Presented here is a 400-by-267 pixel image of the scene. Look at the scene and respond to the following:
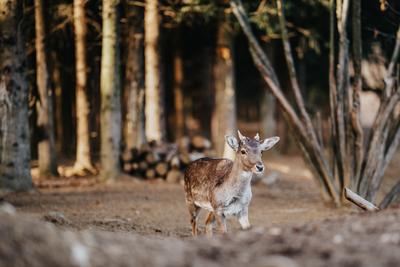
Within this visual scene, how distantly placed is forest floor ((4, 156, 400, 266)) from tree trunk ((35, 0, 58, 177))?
2.17ft

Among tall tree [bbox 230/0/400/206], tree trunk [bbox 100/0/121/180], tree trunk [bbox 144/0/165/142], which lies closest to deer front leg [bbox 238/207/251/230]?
tall tree [bbox 230/0/400/206]

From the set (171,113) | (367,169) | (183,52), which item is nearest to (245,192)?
(367,169)

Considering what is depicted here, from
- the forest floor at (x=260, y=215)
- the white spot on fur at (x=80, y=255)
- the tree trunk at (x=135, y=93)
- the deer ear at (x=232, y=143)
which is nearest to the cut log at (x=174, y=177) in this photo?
the forest floor at (x=260, y=215)

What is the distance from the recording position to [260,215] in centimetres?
1452

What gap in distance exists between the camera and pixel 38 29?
1900cm

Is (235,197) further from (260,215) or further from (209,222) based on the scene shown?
(260,215)

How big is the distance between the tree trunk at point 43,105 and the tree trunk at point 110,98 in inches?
62.9

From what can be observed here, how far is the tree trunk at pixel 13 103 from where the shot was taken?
14.9 meters

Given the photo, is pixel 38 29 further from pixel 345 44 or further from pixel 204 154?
pixel 345 44

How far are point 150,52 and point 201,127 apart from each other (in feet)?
51.5

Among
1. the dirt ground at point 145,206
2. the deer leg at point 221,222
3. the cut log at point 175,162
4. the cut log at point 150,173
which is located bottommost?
the dirt ground at point 145,206

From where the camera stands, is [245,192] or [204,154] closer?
[245,192]

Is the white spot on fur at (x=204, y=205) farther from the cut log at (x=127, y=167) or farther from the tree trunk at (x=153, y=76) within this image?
the tree trunk at (x=153, y=76)

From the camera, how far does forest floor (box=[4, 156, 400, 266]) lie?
634 cm
